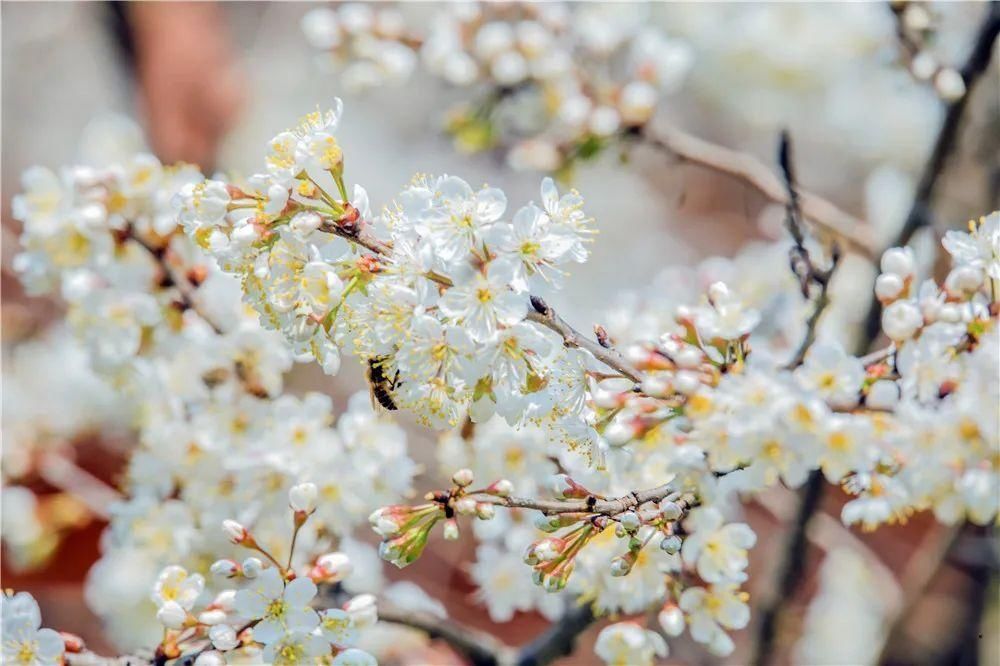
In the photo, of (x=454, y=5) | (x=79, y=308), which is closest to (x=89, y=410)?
(x=79, y=308)

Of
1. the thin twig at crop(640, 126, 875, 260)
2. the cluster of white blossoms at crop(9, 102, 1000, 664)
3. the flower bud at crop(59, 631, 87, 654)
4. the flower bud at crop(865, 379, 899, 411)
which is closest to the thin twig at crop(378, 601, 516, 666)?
the cluster of white blossoms at crop(9, 102, 1000, 664)

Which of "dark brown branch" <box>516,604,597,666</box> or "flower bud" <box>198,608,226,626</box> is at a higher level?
"flower bud" <box>198,608,226,626</box>

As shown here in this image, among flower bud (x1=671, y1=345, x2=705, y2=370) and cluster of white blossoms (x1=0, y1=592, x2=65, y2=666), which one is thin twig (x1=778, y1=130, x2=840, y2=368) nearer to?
flower bud (x1=671, y1=345, x2=705, y2=370)

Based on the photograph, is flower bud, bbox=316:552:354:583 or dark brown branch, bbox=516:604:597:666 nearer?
flower bud, bbox=316:552:354:583

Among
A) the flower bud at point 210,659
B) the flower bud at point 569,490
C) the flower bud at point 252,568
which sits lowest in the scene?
the flower bud at point 210,659

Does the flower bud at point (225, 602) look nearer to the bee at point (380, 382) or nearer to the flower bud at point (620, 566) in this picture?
the bee at point (380, 382)

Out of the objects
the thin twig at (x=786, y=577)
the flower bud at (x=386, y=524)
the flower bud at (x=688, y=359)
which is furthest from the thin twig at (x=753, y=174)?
the flower bud at (x=386, y=524)
